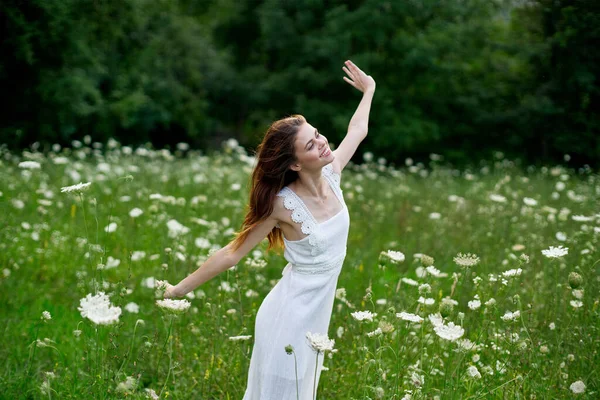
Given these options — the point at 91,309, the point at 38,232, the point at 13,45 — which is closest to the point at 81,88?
the point at 13,45

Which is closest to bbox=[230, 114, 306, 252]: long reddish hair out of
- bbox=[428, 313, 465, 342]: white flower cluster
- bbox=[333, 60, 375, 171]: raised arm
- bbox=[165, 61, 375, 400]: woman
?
bbox=[165, 61, 375, 400]: woman

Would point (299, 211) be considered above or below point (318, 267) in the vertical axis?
above

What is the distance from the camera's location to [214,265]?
8.32ft

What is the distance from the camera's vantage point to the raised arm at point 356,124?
304cm

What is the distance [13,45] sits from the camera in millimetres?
14141

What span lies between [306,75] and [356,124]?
17826mm

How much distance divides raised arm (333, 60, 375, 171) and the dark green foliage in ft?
30.8

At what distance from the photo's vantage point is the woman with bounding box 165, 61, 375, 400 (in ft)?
8.29

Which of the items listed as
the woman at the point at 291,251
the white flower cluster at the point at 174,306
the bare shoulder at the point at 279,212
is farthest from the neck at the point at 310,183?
the white flower cluster at the point at 174,306

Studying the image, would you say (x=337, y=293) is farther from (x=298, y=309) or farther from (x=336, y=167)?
(x=336, y=167)

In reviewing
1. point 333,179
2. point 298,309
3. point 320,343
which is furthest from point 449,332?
point 333,179

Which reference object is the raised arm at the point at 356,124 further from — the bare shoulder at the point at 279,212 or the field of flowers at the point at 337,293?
the field of flowers at the point at 337,293

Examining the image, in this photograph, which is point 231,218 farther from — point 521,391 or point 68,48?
point 68,48

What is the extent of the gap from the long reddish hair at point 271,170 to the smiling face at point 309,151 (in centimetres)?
2
